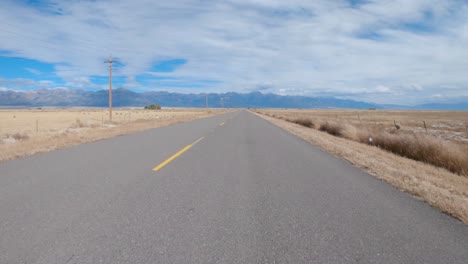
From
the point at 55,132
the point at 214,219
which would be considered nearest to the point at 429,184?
the point at 214,219

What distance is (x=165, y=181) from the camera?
6.47 m

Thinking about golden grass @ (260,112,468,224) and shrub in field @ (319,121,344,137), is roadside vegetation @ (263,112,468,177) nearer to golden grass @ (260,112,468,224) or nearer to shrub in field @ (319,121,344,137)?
golden grass @ (260,112,468,224)

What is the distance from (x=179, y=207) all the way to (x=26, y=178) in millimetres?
4026

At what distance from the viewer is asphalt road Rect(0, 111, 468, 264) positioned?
10.8ft

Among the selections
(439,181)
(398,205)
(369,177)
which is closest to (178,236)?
(398,205)

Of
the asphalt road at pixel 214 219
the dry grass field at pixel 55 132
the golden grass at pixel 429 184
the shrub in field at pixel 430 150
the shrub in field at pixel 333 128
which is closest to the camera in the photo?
the asphalt road at pixel 214 219

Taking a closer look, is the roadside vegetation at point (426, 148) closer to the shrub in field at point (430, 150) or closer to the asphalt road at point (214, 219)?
the shrub in field at point (430, 150)

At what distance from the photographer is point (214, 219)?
429cm

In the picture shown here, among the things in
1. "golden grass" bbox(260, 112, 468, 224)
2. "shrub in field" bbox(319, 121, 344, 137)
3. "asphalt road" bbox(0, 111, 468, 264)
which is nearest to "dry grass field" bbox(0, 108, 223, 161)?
"asphalt road" bbox(0, 111, 468, 264)

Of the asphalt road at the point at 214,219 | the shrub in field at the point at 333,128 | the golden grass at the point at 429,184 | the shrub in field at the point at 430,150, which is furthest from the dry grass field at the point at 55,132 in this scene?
the shrub in field at the point at 333,128

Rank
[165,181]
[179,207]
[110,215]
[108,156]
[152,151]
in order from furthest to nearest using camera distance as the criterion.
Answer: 1. [152,151]
2. [108,156]
3. [165,181]
4. [179,207]
5. [110,215]

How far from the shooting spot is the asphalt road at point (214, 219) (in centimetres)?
329

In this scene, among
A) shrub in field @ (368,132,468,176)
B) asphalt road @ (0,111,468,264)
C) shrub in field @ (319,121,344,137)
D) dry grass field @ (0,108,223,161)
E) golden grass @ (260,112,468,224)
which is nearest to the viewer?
asphalt road @ (0,111,468,264)

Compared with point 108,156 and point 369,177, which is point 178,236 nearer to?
point 369,177
